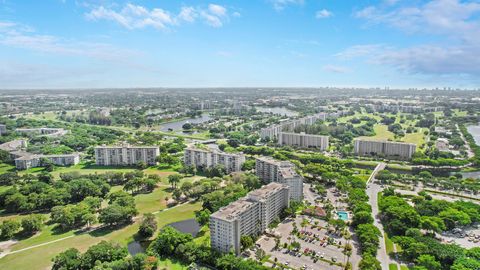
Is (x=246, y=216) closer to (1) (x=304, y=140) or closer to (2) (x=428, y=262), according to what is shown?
(2) (x=428, y=262)

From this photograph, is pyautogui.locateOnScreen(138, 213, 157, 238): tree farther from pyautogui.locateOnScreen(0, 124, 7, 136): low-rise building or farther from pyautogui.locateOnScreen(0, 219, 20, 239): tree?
pyautogui.locateOnScreen(0, 124, 7, 136): low-rise building

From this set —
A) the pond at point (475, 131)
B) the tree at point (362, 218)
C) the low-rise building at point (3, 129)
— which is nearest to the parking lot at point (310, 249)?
the tree at point (362, 218)

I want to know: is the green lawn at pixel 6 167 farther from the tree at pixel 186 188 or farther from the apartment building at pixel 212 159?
the tree at pixel 186 188

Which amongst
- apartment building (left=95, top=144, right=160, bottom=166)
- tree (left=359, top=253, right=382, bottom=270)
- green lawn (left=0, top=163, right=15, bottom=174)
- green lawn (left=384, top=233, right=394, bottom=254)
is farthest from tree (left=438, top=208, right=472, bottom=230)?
green lawn (left=0, top=163, right=15, bottom=174)

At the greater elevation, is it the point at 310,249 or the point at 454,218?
the point at 454,218

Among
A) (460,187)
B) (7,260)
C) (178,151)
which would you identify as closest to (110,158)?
(178,151)

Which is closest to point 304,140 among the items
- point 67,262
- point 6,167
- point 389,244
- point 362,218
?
point 362,218
